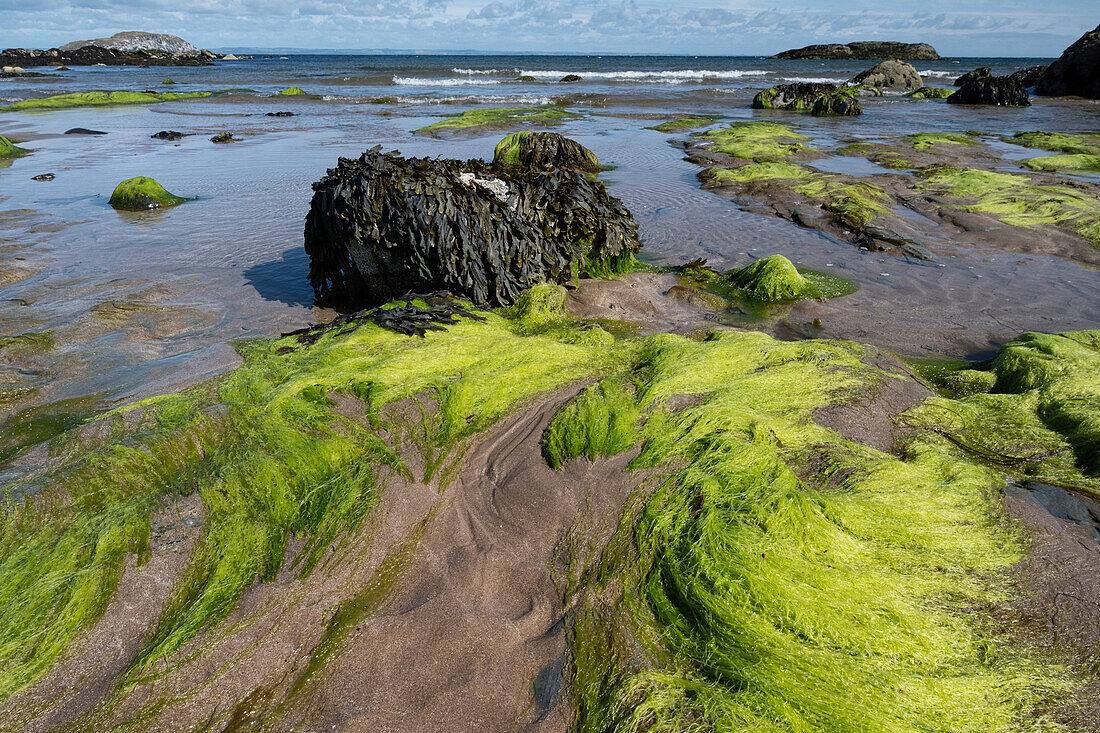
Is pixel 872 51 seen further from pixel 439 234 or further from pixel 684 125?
pixel 439 234

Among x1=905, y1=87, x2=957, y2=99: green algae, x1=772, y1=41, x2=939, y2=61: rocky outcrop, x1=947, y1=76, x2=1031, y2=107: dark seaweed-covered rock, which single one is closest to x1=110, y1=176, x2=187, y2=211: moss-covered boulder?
x1=947, y1=76, x2=1031, y2=107: dark seaweed-covered rock

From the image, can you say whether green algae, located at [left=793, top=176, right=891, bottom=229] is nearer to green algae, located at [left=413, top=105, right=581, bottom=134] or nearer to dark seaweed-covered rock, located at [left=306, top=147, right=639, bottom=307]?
dark seaweed-covered rock, located at [left=306, top=147, right=639, bottom=307]

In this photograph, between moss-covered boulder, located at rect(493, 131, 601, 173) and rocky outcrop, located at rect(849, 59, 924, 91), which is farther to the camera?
rocky outcrop, located at rect(849, 59, 924, 91)

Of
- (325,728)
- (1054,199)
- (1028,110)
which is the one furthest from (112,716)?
(1028,110)

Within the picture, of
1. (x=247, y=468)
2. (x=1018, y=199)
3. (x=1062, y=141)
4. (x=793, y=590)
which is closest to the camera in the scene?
(x=793, y=590)

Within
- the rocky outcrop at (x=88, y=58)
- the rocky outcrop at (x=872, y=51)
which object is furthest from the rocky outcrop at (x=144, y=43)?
the rocky outcrop at (x=872, y=51)

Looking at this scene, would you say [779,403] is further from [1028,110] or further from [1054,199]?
[1028,110]

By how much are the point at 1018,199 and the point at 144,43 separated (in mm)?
117013

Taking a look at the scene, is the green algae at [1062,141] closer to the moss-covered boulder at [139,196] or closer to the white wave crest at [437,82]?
the moss-covered boulder at [139,196]

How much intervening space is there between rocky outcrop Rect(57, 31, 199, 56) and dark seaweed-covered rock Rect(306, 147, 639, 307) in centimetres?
10113

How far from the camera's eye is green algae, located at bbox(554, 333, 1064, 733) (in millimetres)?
1831

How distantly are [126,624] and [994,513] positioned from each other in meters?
3.59

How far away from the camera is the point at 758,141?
13344mm

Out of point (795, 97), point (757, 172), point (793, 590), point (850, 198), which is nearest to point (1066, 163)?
point (757, 172)
